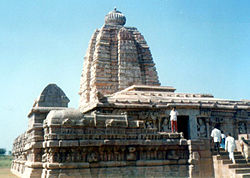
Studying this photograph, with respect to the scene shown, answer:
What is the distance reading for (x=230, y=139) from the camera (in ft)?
53.6

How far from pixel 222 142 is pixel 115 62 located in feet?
50.5

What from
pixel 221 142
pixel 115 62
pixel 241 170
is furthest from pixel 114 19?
pixel 241 170

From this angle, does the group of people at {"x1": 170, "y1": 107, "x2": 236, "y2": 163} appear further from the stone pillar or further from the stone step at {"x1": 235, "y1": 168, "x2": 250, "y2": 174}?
the stone pillar

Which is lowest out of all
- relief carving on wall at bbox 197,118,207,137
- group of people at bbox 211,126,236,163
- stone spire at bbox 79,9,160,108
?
group of people at bbox 211,126,236,163

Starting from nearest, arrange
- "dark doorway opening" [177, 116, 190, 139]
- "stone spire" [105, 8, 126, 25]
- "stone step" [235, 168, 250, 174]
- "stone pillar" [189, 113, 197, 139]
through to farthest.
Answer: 1. "stone step" [235, 168, 250, 174]
2. "stone pillar" [189, 113, 197, 139]
3. "dark doorway opening" [177, 116, 190, 139]
4. "stone spire" [105, 8, 126, 25]

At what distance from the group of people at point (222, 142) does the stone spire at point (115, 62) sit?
1330cm

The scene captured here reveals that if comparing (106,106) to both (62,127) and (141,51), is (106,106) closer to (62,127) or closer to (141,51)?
(62,127)

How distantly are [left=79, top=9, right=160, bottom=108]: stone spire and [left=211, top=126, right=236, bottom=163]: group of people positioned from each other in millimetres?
13298

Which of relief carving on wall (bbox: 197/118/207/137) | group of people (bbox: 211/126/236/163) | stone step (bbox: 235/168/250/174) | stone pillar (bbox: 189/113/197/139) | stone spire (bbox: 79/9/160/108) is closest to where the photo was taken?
stone step (bbox: 235/168/250/174)

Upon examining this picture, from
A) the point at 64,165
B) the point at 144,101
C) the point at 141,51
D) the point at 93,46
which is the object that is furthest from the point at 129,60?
the point at 64,165

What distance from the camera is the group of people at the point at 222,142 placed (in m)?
16.1

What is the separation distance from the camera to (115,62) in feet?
101

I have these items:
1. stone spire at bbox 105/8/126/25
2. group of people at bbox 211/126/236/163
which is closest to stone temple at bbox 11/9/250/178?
group of people at bbox 211/126/236/163

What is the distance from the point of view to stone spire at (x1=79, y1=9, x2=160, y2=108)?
97.6ft
